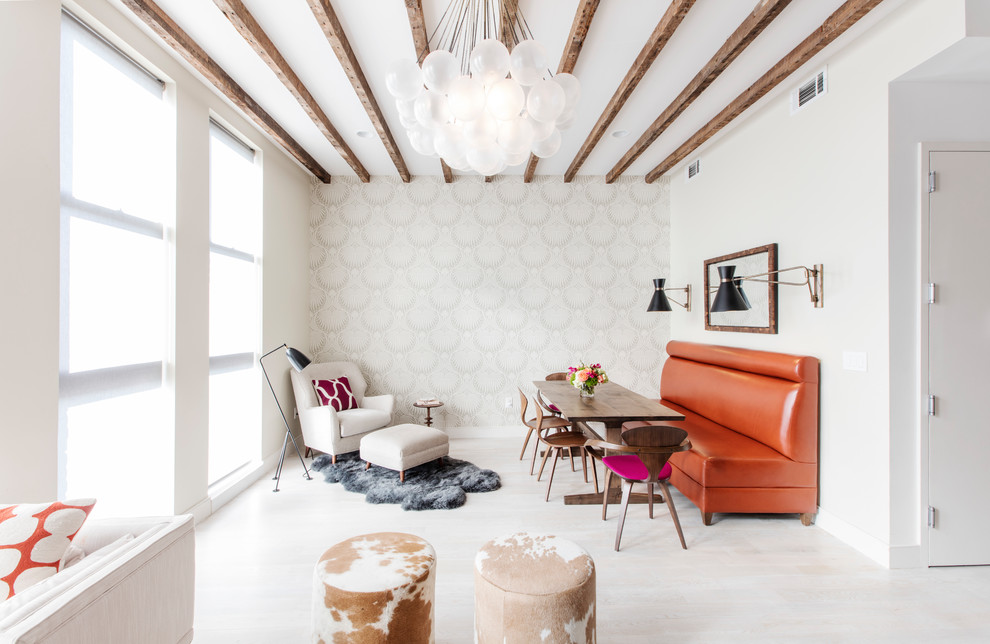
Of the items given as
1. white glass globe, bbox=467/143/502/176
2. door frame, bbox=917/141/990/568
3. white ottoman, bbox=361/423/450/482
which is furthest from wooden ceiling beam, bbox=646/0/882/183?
white ottoman, bbox=361/423/450/482

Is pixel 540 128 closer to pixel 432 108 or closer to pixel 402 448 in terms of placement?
pixel 432 108

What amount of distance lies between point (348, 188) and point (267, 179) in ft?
3.64

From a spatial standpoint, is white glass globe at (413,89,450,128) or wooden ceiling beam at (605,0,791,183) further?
wooden ceiling beam at (605,0,791,183)

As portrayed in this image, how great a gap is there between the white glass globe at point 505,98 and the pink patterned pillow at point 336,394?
3.42 meters

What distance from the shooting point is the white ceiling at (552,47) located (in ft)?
7.68

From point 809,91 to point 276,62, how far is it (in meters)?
3.57

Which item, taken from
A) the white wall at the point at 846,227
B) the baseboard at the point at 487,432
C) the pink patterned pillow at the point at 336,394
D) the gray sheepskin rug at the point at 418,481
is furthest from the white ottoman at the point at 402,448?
the white wall at the point at 846,227

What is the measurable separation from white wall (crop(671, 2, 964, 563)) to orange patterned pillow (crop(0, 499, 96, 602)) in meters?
3.69

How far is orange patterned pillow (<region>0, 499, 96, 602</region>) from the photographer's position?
121 centimetres

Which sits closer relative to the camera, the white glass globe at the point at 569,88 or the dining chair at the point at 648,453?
the white glass globe at the point at 569,88

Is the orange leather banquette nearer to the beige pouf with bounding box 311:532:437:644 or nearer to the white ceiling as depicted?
the white ceiling

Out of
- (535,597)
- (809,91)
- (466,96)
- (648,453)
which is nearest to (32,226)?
(466,96)

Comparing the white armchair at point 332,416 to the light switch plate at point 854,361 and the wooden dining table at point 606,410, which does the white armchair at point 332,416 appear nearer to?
the wooden dining table at point 606,410

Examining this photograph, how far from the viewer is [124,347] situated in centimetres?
238
